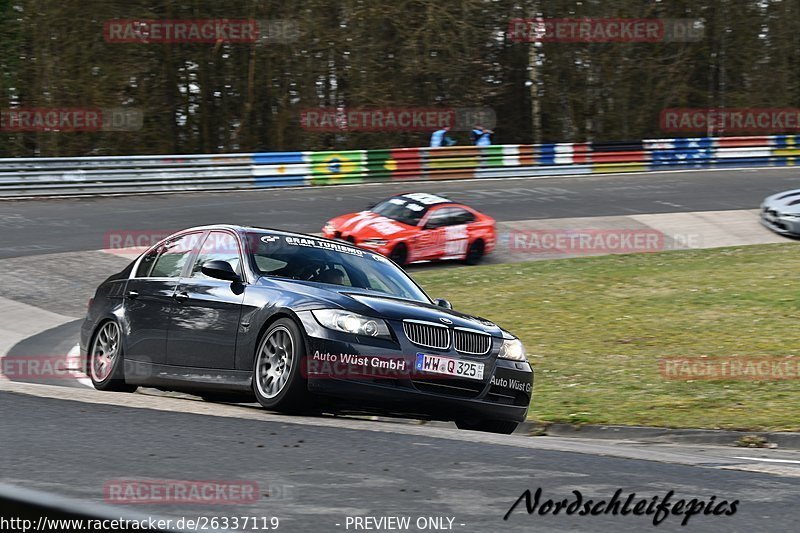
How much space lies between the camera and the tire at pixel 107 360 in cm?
924

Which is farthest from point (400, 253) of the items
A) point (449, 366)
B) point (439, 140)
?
point (439, 140)

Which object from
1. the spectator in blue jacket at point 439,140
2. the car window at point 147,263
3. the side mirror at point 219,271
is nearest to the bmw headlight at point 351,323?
the side mirror at point 219,271

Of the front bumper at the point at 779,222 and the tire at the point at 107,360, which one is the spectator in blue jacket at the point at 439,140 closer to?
the front bumper at the point at 779,222

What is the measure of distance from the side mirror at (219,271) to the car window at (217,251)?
0.30 meters

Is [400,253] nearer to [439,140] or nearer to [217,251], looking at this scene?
[217,251]

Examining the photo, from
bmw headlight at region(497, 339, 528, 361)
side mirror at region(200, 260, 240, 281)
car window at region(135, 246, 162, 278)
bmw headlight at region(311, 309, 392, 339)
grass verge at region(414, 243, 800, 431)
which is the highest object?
side mirror at region(200, 260, 240, 281)

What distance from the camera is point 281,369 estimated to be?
758 cm

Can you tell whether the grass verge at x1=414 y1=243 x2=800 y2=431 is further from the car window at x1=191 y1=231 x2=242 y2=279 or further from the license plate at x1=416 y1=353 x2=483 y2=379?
the car window at x1=191 y1=231 x2=242 y2=279

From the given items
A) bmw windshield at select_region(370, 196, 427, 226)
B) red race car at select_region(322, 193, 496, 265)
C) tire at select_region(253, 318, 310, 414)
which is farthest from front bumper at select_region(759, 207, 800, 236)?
tire at select_region(253, 318, 310, 414)

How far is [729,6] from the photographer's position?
140 feet

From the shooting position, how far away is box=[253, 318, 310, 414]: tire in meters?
7.37

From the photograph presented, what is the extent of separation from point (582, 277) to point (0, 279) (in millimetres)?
9750

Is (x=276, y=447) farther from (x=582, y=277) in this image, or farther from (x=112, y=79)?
(x=112, y=79)

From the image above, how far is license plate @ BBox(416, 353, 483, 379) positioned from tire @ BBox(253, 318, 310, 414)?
2.71 ft
